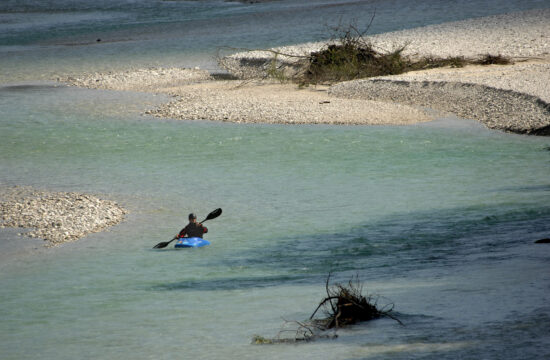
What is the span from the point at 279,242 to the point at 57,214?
3296 millimetres

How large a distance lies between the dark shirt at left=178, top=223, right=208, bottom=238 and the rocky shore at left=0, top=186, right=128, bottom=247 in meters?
1.58

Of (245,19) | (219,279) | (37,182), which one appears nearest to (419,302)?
(219,279)

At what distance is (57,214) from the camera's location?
38.6 ft

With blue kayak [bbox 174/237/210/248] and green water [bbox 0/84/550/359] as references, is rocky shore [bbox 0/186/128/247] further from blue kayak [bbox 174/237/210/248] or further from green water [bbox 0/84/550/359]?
blue kayak [bbox 174/237/210/248]

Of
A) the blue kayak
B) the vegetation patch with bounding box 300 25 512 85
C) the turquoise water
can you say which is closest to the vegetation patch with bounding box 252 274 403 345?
the turquoise water

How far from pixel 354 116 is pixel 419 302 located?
11907 mm

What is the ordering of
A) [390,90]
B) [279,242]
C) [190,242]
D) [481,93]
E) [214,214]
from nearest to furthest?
[190,242]
[279,242]
[214,214]
[481,93]
[390,90]

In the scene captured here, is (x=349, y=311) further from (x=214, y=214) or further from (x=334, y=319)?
(x=214, y=214)

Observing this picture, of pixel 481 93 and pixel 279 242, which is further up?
pixel 481 93

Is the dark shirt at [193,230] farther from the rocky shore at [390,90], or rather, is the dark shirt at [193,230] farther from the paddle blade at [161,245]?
the rocky shore at [390,90]

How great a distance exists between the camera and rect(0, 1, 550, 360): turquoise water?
663 cm

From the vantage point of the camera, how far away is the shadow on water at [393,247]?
344 inches

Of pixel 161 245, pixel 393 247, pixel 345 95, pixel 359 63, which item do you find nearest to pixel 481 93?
pixel 345 95

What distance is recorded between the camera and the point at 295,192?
12883 millimetres
